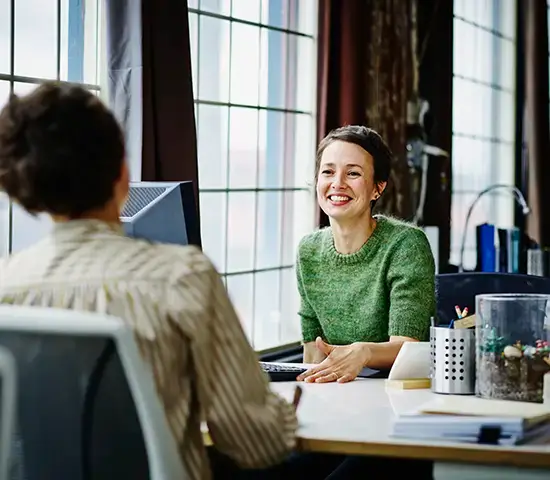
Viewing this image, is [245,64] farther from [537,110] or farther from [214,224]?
[537,110]

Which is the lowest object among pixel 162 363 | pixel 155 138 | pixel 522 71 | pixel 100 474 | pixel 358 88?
pixel 100 474

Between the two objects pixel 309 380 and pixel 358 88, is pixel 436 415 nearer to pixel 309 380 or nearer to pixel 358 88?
pixel 309 380

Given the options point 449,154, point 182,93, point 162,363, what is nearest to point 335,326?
point 182,93

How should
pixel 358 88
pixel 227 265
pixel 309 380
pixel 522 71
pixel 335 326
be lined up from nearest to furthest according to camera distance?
pixel 309 380 → pixel 335 326 → pixel 227 265 → pixel 358 88 → pixel 522 71

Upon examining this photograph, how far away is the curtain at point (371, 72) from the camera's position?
407 cm

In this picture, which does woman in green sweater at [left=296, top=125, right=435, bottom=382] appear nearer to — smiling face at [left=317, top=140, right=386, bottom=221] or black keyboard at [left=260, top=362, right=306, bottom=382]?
smiling face at [left=317, top=140, right=386, bottom=221]

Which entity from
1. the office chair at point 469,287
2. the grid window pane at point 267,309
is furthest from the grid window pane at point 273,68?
the office chair at point 469,287

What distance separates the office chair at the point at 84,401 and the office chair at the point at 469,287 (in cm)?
160

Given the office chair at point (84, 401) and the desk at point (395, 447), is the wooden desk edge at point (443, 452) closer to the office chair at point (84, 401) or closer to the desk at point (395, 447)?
the desk at point (395, 447)

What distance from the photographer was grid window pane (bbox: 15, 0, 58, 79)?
111 inches

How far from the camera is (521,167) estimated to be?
22.0 feet

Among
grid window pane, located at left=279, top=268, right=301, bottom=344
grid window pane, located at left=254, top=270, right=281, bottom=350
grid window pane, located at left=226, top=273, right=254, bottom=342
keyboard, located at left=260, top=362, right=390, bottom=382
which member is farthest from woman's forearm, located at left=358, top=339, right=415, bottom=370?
grid window pane, located at left=279, top=268, right=301, bottom=344

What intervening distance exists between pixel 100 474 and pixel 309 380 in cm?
86

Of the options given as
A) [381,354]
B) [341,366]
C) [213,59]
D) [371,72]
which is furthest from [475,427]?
[371,72]
